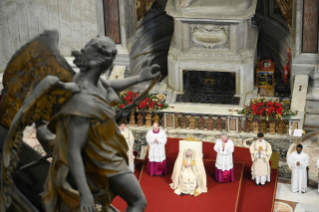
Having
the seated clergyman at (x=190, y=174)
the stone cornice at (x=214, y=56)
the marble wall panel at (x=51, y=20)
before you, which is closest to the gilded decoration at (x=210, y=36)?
the stone cornice at (x=214, y=56)

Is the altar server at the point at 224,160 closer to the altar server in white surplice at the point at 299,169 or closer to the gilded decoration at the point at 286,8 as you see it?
the altar server in white surplice at the point at 299,169

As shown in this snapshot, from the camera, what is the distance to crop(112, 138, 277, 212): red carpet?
515 inches

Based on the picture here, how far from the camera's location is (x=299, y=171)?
13.7 meters

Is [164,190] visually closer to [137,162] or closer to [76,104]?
[137,162]

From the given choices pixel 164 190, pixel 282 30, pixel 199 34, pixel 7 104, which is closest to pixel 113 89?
pixel 7 104

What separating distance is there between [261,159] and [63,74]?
700 cm

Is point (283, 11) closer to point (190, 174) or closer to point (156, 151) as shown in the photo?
point (156, 151)

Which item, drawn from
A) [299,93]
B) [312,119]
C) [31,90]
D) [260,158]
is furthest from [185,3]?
[31,90]

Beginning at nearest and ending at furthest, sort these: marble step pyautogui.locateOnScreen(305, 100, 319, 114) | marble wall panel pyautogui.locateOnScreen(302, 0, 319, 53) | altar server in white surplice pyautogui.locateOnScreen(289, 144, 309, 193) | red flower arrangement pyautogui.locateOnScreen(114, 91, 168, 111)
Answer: altar server in white surplice pyautogui.locateOnScreen(289, 144, 309, 193), red flower arrangement pyautogui.locateOnScreen(114, 91, 168, 111), marble wall panel pyautogui.locateOnScreen(302, 0, 319, 53), marble step pyautogui.locateOnScreen(305, 100, 319, 114)

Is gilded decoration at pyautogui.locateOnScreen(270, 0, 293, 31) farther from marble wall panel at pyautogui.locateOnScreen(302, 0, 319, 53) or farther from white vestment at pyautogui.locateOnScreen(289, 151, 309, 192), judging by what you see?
white vestment at pyautogui.locateOnScreen(289, 151, 309, 192)

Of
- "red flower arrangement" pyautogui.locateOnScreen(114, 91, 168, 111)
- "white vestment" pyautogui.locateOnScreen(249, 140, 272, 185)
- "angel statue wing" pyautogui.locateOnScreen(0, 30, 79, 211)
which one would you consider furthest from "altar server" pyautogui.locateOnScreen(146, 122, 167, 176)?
"angel statue wing" pyautogui.locateOnScreen(0, 30, 79, 211)

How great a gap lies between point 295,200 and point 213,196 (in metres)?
1.53

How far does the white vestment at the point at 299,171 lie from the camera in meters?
13.5

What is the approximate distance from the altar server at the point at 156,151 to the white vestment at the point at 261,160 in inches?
65.8
